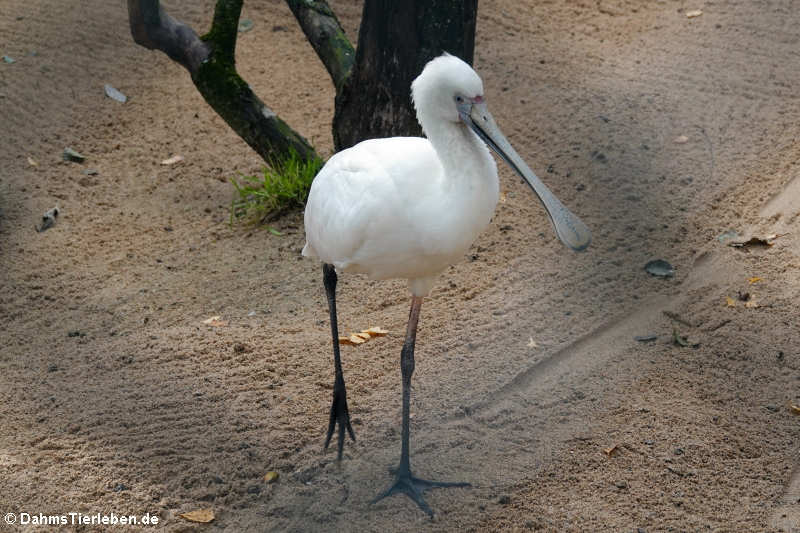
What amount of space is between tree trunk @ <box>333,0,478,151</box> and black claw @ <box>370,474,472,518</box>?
214 centimetres

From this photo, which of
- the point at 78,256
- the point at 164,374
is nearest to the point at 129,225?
the point at 78,256

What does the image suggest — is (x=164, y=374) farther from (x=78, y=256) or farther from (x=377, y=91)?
(x=377, y=91)

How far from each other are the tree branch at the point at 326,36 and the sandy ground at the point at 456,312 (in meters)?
0.70

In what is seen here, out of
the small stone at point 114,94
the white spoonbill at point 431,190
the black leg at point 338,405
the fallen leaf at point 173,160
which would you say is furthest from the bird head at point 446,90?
the small stone at point 114,94

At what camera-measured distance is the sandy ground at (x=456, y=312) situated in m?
3.43

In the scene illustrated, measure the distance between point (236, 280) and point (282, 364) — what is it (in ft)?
2.72

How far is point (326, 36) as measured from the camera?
544cm

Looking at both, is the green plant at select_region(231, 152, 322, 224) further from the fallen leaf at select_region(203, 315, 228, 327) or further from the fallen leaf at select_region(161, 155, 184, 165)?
the fallen leaf at select_region(203, 315, 228, 327)

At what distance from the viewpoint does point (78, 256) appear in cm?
507

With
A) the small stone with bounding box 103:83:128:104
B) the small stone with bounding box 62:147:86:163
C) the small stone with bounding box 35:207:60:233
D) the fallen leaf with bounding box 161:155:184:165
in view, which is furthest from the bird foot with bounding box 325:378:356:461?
the small stone with bounding box 103:83:128:104

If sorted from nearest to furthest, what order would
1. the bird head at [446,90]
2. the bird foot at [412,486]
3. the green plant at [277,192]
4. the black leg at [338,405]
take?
the bird head at [446,90] → the bird foot at [412,486] → the black leg at [338,405] → the green plant at [277,192]

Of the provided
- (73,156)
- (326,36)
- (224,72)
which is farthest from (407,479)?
(73,156)

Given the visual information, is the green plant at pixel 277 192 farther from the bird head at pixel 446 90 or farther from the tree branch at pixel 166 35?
the bird head at pixel 446 90

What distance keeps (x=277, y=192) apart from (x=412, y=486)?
91.4 inches
